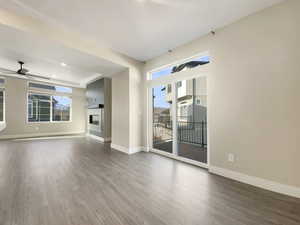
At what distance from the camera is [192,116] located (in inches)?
148

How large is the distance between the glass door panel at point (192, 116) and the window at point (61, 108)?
7436 millimetres

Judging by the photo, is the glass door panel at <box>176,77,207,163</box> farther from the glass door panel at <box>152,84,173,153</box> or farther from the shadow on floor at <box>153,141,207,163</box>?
the glass door panel at <box>152,84,173,153</box>

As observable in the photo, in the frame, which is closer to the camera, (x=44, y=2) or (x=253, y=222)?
(x=253, y=222)

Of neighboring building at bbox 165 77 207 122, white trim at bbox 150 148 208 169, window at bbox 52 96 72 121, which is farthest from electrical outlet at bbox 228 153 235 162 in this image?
window at bbox 52 96 72 121

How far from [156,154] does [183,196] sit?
7.29ft

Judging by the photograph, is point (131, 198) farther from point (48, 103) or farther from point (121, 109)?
point (48, 103)

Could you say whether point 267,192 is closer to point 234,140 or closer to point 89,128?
point 234,140

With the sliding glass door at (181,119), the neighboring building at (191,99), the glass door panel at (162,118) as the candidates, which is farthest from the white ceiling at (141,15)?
the glass door panel at (162,118)

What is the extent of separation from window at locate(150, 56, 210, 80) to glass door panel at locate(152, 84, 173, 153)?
1.27ft

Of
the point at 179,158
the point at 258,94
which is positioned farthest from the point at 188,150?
the point at 258,94

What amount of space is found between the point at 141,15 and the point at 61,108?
7.95 metres

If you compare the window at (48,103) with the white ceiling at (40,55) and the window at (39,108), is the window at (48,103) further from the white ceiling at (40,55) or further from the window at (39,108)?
the white ceiling at (40,55)

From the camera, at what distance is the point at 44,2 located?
2.20m

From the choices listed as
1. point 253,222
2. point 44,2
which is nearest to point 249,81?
point 253,222
